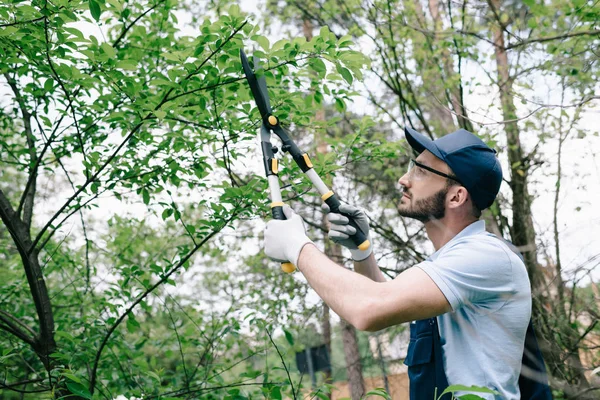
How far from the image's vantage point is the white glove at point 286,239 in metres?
1.90

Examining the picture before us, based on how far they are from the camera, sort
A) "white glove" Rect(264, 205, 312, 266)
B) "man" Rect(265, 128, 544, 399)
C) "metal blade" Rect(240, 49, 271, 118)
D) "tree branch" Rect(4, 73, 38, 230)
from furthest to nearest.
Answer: "tree branch" Rect(4, 73, 38, 230)
"metal blade" Rect(240, 49, 271, 118)
"white glove" Rect(264, 205, 312, 266)
"man" Rect(265, 128, 544, 399)

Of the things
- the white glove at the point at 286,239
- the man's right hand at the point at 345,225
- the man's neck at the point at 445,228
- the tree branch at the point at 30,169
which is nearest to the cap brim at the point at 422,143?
the man's neck at the point at 445,228

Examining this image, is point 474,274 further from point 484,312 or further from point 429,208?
point 429,208

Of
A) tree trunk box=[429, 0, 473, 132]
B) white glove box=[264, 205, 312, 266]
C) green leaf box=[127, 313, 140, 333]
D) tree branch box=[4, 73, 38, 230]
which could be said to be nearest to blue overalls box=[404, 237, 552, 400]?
white glove box=[264, 205, 312, 266]

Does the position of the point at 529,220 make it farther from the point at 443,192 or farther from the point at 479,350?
the point at 479,350

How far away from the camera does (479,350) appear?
184 centimetres

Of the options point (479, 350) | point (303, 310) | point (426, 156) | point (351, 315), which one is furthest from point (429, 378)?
point (303, 310)

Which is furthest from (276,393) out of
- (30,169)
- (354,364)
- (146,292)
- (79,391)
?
Answer: (354,364)

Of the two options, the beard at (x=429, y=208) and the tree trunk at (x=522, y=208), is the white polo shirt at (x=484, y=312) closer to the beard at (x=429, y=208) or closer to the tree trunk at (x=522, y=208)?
the beard at (x=429, y=208)

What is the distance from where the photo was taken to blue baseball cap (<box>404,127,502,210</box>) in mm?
2197

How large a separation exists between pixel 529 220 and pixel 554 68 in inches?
66.0

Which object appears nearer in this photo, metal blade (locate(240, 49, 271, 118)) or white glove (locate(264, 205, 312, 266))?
white glove (locate(264, 205, 312, 266))

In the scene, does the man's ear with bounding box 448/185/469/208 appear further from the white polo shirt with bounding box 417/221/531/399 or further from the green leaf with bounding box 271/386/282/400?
the green leaf with bounding box 271/386/282/400

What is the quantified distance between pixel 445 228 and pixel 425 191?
0.18 metres
